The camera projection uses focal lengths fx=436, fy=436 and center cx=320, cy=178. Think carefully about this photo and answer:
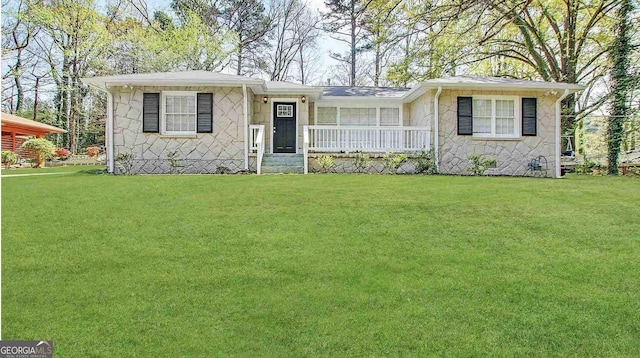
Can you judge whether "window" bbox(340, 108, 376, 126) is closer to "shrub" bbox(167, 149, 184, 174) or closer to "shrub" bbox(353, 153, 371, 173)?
"shrub" bbox(353, 153, 371, 173)

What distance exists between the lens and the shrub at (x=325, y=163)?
1242cm

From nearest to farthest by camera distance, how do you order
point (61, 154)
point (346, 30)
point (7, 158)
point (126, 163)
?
point (126, 163) < point (7, 158) < point (61, 154) < point (346, 30)

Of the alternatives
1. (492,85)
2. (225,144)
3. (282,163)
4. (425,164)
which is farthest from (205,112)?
(492,85)

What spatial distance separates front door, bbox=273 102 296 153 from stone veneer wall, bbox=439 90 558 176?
4772 mm

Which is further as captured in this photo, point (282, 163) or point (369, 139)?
point (369, 139)

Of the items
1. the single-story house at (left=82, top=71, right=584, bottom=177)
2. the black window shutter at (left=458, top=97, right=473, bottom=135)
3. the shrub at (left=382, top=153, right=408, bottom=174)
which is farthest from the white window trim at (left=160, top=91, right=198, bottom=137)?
the black window shutter at (left=458, top=97, right=473, bottom=135)

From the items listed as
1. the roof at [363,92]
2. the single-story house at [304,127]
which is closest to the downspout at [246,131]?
the single-story house at [304,127]

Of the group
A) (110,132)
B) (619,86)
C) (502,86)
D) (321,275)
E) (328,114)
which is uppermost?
(619,86)

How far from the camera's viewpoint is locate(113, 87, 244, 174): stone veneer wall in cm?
1264

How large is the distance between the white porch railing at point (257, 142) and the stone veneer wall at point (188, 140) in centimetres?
31

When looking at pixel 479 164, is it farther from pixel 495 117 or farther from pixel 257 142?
pixel 257 142

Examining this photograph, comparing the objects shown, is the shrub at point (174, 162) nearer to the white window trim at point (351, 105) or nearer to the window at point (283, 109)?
the window at point (283, 109)

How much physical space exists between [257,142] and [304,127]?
151cm

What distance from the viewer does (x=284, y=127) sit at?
14.6 meters
